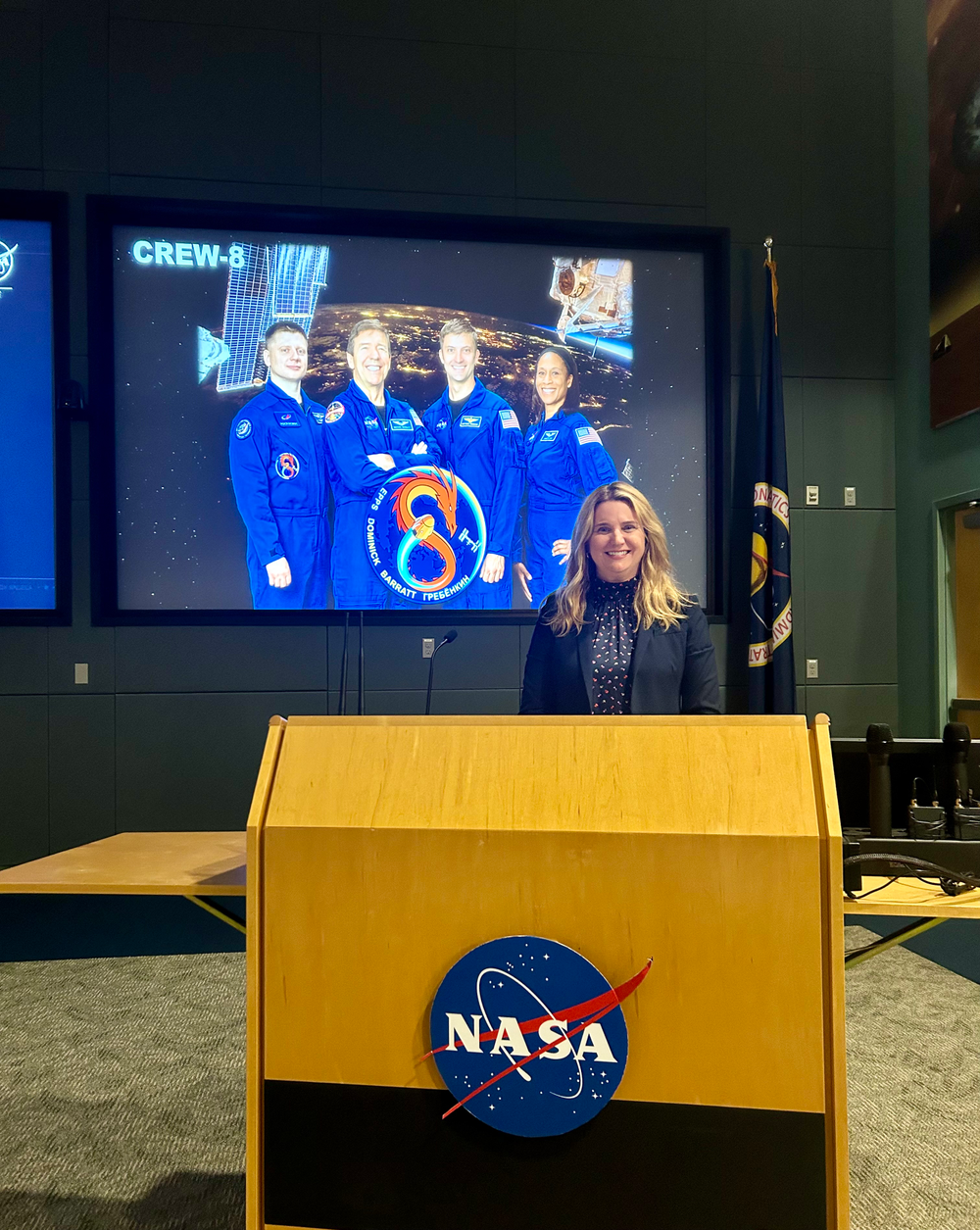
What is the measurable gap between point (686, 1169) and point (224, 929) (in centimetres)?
264

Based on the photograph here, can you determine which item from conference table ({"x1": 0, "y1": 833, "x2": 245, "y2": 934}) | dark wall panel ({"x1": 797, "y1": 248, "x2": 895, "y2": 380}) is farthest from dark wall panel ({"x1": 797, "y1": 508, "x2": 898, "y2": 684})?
conference table ({"x1": 0, "y1": 833, "x2": 245, "y2": 934})

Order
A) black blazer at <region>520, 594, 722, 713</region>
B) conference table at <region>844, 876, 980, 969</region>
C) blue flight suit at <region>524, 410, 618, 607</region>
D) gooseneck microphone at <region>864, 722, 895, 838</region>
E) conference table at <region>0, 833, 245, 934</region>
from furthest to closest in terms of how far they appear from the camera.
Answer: blue flight suit at <region>524, 410, 618, 607</region>
black blazer at <region>520, 594, 722, 713</region>
gooseneck microphone at <region>864, 722, 895, 838</region>
conference table at <region>0, 833, 245, 934</region>
conference table at <region>844, 876, 980, 969</region>

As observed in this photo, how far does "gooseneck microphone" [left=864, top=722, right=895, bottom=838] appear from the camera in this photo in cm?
142

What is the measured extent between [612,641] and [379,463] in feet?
5.68

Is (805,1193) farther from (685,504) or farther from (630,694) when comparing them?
(685,504)

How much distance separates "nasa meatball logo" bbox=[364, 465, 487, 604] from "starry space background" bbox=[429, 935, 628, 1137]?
2.60 m

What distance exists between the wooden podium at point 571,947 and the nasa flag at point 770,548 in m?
2.58

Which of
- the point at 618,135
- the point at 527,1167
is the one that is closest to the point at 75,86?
the point at 618,135

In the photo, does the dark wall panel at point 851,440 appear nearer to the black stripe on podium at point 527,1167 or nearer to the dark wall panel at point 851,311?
the dark wall panel at point 851,311

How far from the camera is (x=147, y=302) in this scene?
3547 millimetres

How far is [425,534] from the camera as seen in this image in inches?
142

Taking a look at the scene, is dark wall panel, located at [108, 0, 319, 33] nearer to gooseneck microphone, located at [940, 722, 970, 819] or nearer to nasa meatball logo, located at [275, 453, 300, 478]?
nasa meatball logo, located at [275, 453, 300, 478]

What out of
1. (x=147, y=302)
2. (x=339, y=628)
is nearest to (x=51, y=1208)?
(x=339, y=628)

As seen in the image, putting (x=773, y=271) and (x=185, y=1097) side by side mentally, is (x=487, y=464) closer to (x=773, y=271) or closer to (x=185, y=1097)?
(x=773, y=271)
